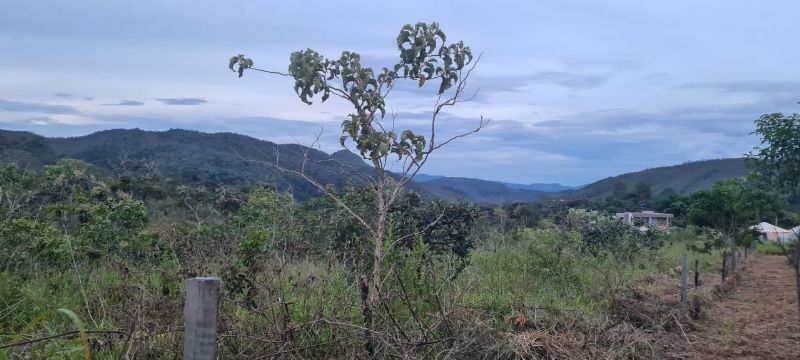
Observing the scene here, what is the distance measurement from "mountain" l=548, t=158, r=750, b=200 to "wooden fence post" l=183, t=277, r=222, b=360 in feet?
177

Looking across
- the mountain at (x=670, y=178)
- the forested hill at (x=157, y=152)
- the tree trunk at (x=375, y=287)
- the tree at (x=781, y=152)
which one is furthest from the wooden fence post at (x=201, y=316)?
the mountain at (x=670, y=178)

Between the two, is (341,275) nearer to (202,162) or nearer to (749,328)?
(749,328)

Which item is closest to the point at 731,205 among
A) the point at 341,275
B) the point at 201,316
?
the point at 341,275

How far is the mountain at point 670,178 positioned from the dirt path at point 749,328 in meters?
45.1

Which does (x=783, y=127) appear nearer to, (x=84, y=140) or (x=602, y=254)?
(x=602, y=254)

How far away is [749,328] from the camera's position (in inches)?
305

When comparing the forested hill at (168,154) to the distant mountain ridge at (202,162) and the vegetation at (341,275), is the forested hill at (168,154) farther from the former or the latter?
the vegetation at (341,275)

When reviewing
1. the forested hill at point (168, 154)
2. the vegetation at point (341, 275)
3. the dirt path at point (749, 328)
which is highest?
the forested hill at point (168, 154)

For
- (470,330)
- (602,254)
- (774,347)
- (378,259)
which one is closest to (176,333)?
(378,259)

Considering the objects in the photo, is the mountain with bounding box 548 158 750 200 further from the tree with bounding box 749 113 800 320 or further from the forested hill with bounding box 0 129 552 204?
the tree with bounding box 749 113 800 320

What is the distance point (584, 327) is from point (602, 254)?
640 centimetres

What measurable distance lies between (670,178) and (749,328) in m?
58.1

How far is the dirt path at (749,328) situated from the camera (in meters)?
6.41

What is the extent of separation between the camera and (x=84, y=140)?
4619cm
